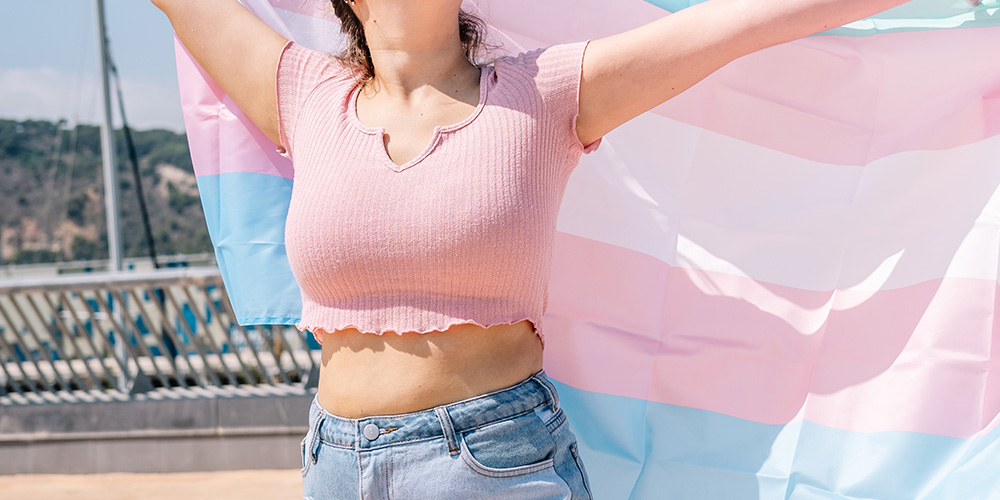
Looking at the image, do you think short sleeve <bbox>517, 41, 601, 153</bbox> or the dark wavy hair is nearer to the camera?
short sleeve <bbox>517, 41, 601, 153</bbox>

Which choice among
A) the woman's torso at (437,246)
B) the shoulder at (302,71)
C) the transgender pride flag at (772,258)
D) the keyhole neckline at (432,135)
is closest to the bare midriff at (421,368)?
the woman's torso at (437,246)

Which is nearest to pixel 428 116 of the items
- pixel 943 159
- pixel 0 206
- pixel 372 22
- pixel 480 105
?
pixel 480 105

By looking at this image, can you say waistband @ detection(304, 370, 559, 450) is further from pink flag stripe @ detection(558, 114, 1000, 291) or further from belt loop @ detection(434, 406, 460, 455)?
pink flag stripe @ detection(558, 114, 1000, 291)

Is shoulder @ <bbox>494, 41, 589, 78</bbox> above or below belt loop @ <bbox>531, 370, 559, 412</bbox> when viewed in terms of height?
above

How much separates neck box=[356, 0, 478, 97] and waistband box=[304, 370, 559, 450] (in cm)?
63

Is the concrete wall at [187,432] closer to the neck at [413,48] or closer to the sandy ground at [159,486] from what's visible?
the sandy ground at [159,486]

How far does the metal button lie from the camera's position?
1.39 metres

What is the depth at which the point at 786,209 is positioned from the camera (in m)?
2.04

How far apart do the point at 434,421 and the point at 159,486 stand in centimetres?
456

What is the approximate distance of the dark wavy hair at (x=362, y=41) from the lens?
1712 mm

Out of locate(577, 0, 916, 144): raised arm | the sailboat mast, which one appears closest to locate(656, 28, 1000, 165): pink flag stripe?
locate(577, 0, 916, 144): raised arm

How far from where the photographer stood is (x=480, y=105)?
1523 millimetres

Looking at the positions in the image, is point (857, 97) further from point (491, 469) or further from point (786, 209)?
point (491, 469)

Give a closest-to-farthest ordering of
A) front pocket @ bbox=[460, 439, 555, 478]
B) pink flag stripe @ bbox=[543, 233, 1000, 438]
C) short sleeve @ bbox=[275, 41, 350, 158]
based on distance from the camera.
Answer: front pocket @ bbox=[460, 439, 555, 478], short sleeve @ bbox=[275, 41, 350, 158], pink flag stripe @ bbox=[543, 233, 1000, 438]
